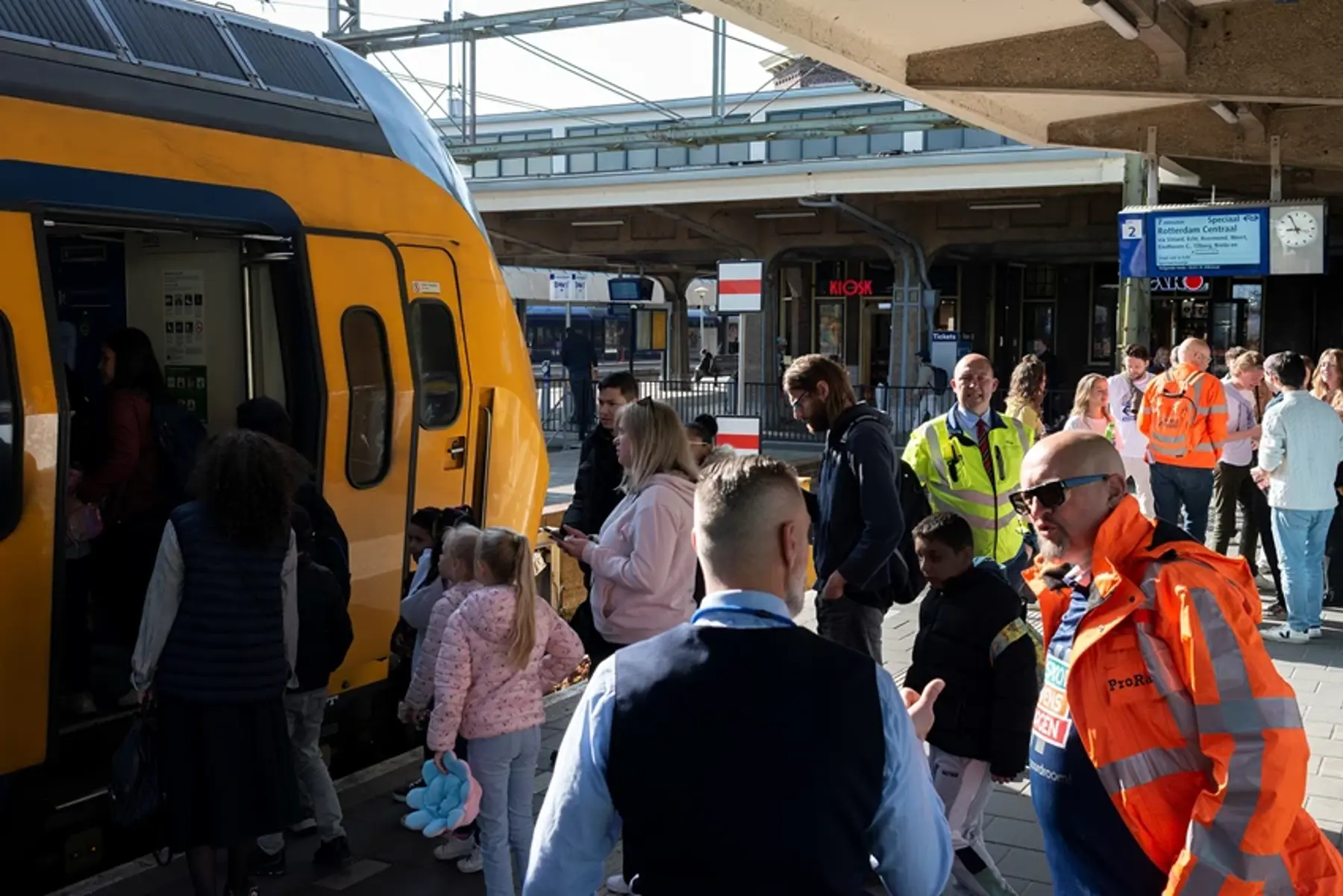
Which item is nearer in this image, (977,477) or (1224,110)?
(977,477)

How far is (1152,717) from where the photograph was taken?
2686 millimetres

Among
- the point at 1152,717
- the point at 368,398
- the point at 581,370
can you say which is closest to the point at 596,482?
the point at 368,398

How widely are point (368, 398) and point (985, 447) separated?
3.11 meters

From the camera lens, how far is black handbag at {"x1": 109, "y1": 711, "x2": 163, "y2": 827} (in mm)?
4539

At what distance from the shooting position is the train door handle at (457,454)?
24.1ft

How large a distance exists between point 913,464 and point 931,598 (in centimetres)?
197

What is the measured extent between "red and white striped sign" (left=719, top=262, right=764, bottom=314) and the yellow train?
8.48 feet

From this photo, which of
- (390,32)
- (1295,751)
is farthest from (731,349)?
(1295,751)

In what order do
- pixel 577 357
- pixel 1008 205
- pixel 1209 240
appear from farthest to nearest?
pixel 577 357, pixel 1008 205, pixel 1209 240

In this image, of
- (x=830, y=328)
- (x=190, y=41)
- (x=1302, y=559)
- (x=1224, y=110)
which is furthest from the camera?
(x=830, y=328)

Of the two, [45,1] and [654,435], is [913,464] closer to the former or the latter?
[654,435]

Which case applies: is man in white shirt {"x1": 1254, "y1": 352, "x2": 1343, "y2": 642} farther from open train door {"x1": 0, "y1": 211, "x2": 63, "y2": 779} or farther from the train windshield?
open train door {"x1": 0, "y1": 211, "x2": 63, "y2": 779}

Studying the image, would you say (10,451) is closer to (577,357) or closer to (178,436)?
(178,436)

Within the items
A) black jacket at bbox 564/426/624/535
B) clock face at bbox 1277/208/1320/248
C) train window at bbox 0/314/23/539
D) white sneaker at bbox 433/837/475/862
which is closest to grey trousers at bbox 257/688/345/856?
white sneaker at bbox 433/837/475/862
